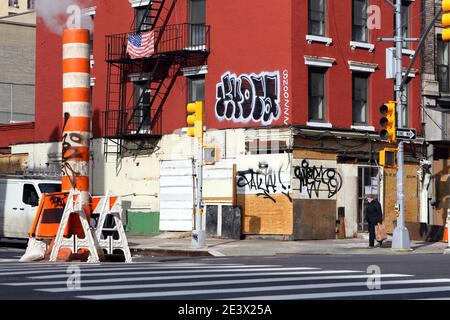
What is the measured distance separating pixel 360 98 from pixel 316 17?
3.68 meters

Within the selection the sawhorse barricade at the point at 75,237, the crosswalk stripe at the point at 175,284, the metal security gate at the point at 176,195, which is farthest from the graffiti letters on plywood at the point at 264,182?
the crosswalk stripe at the point at 175,284

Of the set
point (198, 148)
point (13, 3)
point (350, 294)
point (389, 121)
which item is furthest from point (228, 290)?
point (13, 3)

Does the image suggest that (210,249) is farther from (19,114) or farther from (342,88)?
(19,114)

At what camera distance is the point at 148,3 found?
39219 mm

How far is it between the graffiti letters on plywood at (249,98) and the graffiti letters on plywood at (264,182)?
182 cm

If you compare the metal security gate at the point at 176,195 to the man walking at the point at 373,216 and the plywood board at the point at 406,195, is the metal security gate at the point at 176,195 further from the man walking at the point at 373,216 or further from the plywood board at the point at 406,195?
the man walking at the point at 373,216

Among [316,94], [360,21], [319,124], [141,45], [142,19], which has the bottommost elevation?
[319,124]

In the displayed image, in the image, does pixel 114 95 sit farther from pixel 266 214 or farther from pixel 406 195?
pixel 406 195

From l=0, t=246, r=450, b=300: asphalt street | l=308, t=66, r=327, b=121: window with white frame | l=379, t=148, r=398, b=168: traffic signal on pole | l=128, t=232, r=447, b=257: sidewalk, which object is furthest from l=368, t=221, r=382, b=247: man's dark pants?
l=0, t=246, r=450, b=300: asphalt street

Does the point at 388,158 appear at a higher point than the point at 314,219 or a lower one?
higher

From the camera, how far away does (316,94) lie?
119 ft

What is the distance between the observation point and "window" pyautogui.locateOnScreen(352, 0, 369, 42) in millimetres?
37625

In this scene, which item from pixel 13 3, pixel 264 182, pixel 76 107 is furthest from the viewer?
pixel 13 3

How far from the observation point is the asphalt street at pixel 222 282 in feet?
43.9
